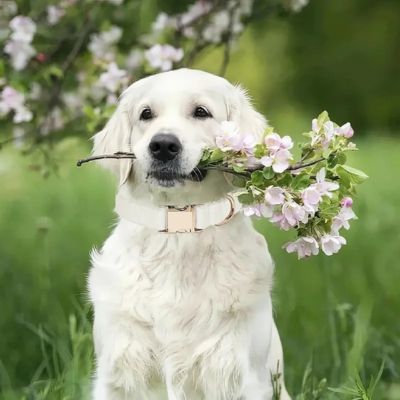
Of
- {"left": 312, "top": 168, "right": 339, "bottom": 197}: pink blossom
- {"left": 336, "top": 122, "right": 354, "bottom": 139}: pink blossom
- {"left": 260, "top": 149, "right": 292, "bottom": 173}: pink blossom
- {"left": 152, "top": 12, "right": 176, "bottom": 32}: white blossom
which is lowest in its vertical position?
{"left": 312, "top": 168, "right": 339, "bottom": 197}: pink blossom

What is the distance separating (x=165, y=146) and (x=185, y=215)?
28 centimetres

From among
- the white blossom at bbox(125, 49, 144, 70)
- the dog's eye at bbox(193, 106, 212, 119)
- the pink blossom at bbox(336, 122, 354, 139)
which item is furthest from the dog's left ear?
the white blossom at bbox(125, 49, 144, 70)

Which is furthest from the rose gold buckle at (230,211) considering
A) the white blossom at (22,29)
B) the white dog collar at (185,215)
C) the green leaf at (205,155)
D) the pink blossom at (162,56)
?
the white blossom at (22,29)

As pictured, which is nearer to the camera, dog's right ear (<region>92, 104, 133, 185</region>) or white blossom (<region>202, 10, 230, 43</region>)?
dog's right ear (<region>92, 104, 133, 185</region>)

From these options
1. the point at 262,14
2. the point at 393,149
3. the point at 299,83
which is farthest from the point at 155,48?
the point at 299,83

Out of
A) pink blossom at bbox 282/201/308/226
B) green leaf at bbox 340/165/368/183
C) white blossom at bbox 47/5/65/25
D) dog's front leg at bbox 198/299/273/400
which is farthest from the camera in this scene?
white blossom at bbox 47/5/65/25

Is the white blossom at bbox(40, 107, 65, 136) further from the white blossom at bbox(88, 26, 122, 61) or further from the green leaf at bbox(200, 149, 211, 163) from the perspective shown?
the green leaf at bbox(200, 149, 211, 163)

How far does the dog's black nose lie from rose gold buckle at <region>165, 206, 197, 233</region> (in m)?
0.23

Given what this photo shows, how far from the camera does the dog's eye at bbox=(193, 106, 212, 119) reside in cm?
306

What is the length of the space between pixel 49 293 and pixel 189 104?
2070 millimetres

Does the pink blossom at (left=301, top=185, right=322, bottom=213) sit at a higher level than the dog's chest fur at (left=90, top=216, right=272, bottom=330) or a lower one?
higher

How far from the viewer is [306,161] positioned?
9.27 feet

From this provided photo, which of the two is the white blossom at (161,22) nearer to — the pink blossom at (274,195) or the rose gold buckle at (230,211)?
the rose gold buckle at (230,211)

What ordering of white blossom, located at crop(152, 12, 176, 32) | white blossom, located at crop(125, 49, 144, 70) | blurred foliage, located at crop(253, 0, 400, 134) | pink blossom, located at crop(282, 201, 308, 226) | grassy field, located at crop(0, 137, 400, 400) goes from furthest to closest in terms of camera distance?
blurred foliage, located at crop(253, 0, 400, 134)
white blossom, located at crop(125, 49, 144, 70)
white blossom, located at crop(152, 12, 176, 32)
grassy field, located at crop(0, 137, 400, 400)
pink blossom, located at crop(282, 201, 308, 226)
